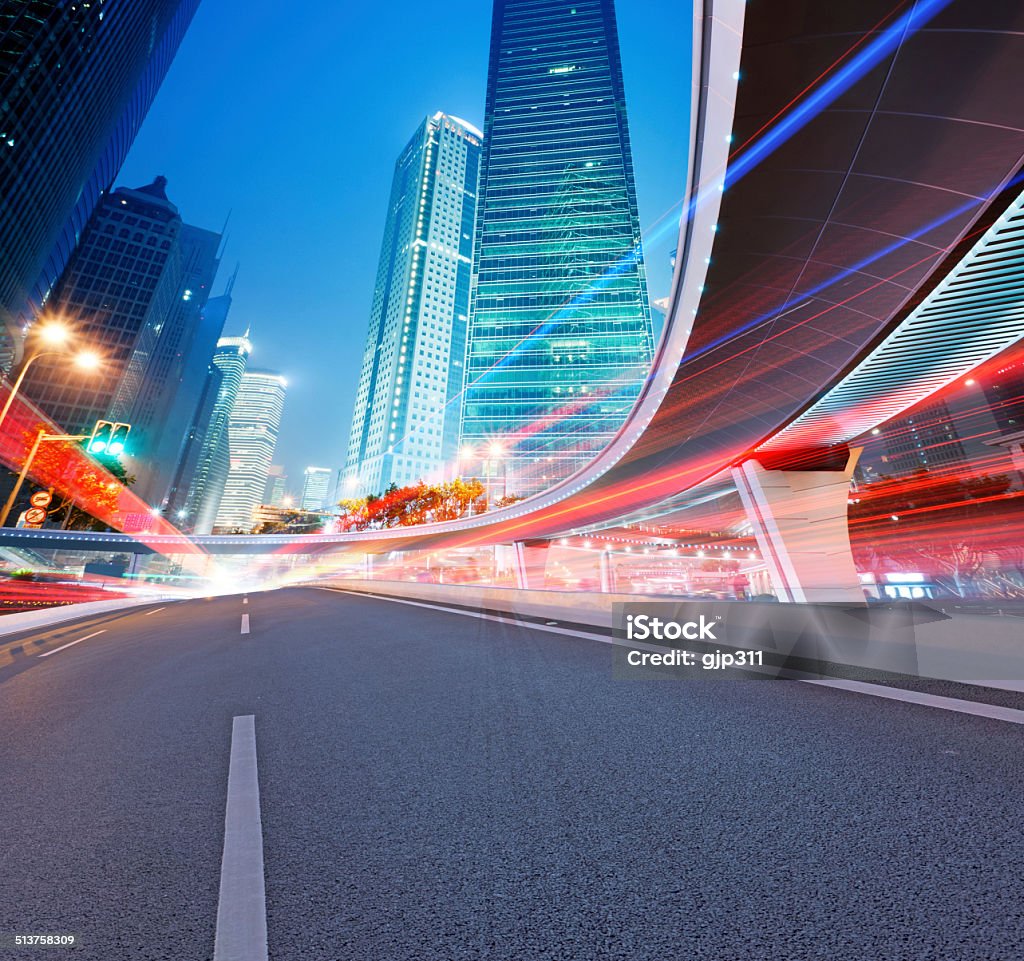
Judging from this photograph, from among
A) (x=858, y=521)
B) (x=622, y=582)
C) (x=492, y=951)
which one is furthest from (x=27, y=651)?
(x=858, y=521)

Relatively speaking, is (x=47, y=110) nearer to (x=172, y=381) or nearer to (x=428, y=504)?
(x=428, y=504)

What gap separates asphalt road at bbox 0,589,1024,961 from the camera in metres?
1.37

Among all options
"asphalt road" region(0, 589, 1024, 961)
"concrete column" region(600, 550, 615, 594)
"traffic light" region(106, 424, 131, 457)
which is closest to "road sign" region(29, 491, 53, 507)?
"traffic light" region(106, 424, 131, 457)

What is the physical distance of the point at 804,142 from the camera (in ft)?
17.0

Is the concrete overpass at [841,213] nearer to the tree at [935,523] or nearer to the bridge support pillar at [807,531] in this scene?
the bridge support pillar at [807,531]

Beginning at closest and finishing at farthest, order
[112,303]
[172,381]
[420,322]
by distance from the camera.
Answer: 1. [112,303]
2. [172,381]
3. [420,322]

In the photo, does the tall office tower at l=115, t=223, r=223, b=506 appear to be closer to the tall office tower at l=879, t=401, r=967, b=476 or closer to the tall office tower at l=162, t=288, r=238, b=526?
the tall office tower at l=162, t=288, r=238, b=526

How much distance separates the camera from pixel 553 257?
106312mm

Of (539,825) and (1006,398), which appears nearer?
(539,825)

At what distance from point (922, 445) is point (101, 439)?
448ft

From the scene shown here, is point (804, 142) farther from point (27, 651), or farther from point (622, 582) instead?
point (622, 582)

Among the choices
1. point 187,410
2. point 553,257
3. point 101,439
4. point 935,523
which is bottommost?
point 101,439

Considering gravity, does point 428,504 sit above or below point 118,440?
Result: above

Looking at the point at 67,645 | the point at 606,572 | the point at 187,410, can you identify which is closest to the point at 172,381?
the point at 187,410
